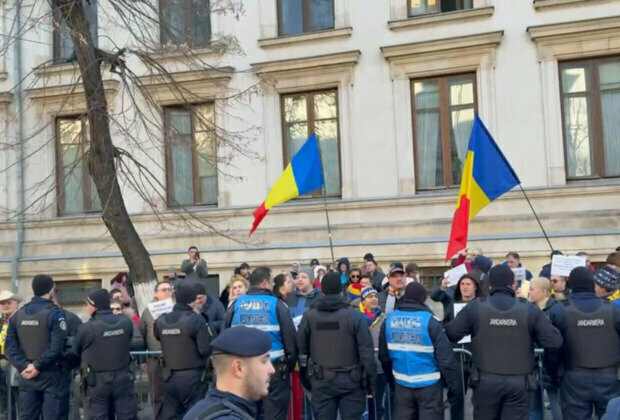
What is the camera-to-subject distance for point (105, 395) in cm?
841

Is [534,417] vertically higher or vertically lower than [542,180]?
lower

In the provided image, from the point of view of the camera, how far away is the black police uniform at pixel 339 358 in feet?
25.3

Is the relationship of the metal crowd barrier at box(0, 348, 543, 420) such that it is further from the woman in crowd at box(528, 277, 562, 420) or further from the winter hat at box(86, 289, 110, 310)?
the winter hat at box(86, 289, 110, 310)

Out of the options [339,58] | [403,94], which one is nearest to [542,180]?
[403,94]

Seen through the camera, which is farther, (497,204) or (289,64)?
(289,64)

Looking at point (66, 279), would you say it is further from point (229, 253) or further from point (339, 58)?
point (339, 58)

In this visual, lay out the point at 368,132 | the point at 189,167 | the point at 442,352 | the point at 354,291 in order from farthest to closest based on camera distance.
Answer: the point at 189,167
the point at 368,132
the point at 354,291
the point at 442,352

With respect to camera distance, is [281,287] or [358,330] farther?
[281,287]

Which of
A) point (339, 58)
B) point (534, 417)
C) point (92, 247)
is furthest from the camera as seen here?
point (92, 247)

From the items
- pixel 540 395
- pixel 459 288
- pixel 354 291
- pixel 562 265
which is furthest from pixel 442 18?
pixel 540 395

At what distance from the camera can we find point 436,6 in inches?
692

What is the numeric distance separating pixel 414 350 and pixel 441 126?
10839 mm

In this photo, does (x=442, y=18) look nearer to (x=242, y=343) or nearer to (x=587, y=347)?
(x=587, y=347)

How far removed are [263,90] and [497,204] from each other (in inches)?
224
